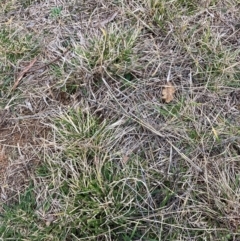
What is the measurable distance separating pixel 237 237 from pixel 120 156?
589mm

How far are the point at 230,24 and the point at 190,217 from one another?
1.11 metres

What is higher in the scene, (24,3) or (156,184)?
(24,3)

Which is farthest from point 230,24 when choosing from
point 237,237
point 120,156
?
point 237,237

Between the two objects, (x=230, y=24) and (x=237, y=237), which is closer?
(x=237, y=237)

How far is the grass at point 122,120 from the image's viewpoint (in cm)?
175

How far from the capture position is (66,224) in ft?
5.71

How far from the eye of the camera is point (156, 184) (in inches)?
71.6

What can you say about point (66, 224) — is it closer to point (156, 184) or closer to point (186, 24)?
point (156, 184)

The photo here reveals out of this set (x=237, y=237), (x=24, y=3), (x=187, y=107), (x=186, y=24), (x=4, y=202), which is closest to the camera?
(x=237, y=237)

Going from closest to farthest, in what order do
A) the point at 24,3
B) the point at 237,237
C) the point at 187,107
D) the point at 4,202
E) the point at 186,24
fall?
1. the point at 237,237
2. the point at 4,202
3. the point at 187,107
4. the point at 186,24
5. the point at 24,3

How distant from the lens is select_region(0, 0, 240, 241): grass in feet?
5.75

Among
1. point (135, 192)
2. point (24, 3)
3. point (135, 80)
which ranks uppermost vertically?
point (24, 3)

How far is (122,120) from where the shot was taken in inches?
77.4

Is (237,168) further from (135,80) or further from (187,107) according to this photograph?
(135,80)
